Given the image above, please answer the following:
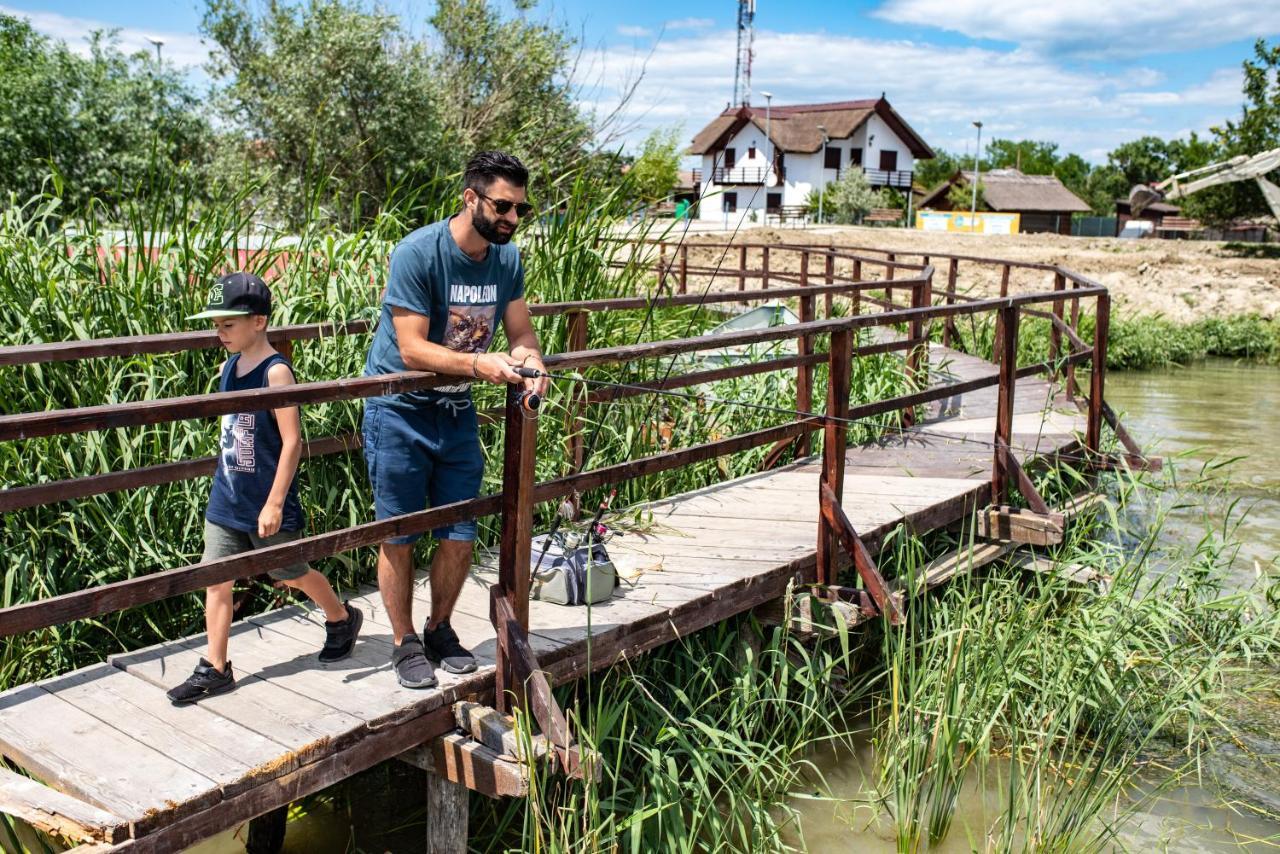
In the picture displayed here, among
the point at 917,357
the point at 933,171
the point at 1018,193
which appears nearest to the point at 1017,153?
the point at 933,171

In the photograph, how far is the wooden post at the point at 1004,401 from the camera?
639cm

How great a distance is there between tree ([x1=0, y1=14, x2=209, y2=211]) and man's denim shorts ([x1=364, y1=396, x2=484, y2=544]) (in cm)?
1794

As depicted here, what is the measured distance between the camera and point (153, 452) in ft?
14.8

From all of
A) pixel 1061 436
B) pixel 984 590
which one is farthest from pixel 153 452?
pixel 1061 436

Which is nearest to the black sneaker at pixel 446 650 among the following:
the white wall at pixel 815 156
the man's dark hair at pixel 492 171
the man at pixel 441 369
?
the man at pixel 441 369

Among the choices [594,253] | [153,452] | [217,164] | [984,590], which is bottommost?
[984,590]

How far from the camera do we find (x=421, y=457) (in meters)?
3.70

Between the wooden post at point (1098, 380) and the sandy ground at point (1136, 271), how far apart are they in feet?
43.0

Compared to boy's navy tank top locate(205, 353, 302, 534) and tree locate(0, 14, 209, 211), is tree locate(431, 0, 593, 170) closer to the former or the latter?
tree locate(0, 14, 209, 211)

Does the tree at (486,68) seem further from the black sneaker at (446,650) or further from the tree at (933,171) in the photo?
the tree at (933,171)

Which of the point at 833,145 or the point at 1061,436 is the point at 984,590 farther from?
the point at 833,145

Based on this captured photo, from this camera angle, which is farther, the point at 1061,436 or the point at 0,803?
the point at 1061,436

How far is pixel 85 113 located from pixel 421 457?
21077 mm

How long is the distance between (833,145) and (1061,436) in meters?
57.8
